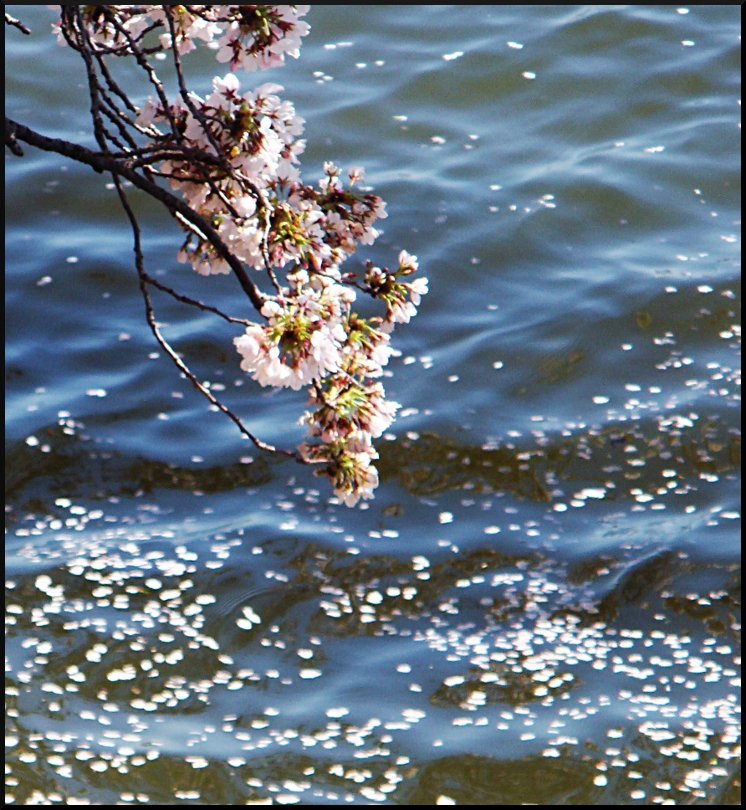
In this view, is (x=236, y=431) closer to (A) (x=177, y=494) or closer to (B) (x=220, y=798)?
(A) (x=177, y=494)

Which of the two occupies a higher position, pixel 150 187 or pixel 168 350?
pixel 150 187

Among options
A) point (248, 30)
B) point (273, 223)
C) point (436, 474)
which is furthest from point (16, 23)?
point (436, 474)

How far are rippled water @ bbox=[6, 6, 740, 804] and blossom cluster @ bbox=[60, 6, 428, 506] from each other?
Answer: 5.43 feet

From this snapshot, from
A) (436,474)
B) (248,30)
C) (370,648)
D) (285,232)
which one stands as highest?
(436,474)

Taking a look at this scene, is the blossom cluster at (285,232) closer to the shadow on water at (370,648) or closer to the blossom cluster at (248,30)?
the blossom cluster at (248,30)

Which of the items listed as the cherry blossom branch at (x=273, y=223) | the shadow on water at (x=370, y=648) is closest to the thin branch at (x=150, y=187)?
the cherry blossom branch at (x=273, y=223)

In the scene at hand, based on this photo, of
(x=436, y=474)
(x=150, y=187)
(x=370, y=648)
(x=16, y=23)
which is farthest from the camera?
(x=436, y=474)

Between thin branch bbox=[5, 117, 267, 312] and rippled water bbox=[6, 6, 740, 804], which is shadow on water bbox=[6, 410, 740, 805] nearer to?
rippled water bbox=[6, 6, 740, 804]

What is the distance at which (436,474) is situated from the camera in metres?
5.12

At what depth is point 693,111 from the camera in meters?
7.58

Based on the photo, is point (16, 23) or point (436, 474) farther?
point (436, 474)

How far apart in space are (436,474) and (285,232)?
9.44ft

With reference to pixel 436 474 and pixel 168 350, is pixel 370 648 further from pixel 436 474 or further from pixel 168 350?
pixel 168 350

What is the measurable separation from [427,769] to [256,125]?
220 cm
